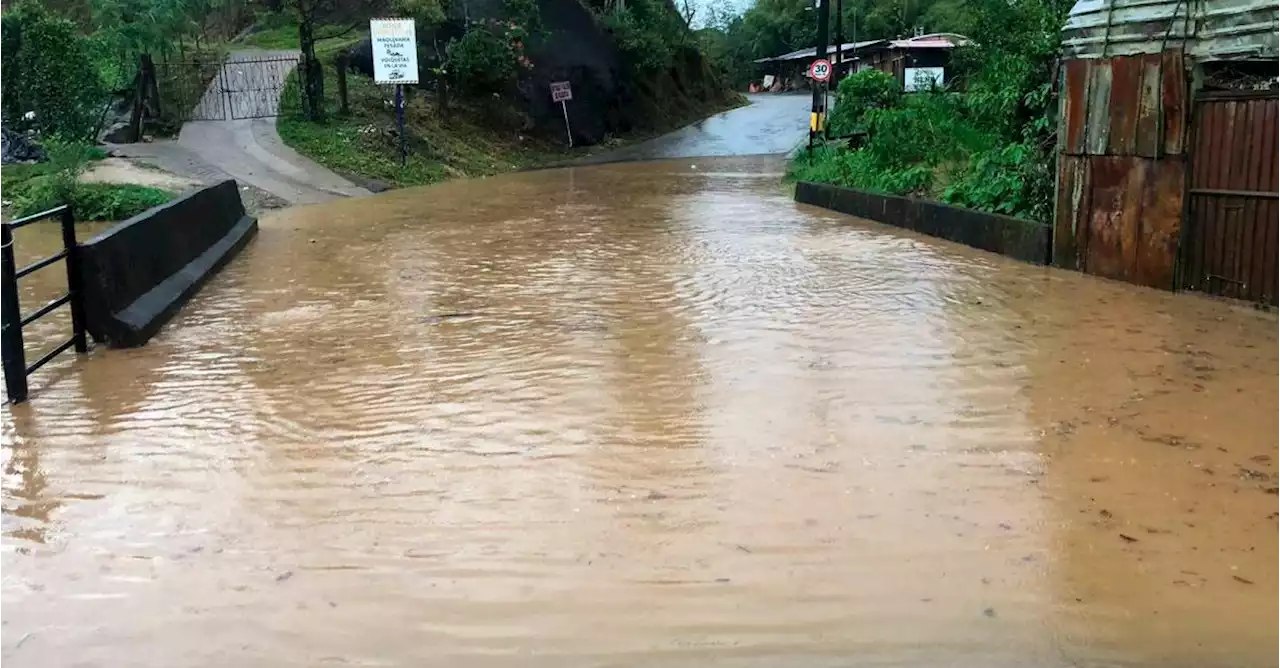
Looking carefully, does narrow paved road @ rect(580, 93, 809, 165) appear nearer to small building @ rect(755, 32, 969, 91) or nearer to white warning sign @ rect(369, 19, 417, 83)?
small building @ rect(755, 32, 969, 91)

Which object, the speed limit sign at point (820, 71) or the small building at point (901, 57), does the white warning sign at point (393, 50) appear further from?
the small building at point (901, 57)

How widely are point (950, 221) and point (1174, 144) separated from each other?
4067mm

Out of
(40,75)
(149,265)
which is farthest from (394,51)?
(149,265)

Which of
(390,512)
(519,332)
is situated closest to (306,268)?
(519,332)

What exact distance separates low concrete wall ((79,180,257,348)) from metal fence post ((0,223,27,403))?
1307mm

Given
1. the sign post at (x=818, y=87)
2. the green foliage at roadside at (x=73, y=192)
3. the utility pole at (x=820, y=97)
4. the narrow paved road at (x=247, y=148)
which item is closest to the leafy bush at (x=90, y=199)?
the green foliage at roadside at (x=73, y=192)

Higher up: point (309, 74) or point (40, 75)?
point (309, 74)

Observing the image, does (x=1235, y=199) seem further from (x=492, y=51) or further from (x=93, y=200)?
(x=492, y=51)

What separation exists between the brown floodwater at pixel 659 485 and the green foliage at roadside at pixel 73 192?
8.23m

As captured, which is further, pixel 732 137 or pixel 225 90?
pixel 732 137

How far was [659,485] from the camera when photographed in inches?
202

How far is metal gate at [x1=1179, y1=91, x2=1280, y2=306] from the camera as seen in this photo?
8969 mm

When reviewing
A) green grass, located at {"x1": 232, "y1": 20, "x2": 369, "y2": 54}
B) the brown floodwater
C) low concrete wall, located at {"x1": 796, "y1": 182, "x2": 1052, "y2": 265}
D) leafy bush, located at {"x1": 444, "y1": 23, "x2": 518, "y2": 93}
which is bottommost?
the brown floodwater

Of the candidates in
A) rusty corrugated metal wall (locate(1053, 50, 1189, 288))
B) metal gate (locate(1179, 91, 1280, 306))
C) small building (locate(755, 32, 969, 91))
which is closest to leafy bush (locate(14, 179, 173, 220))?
rusty corrugated metal wall (locate(1053, 50, 1189, 288))
